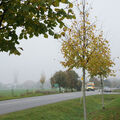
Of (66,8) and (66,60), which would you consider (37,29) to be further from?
(66,60)

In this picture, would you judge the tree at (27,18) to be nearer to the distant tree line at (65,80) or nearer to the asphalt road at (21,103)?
the asphalt road at (21,103)

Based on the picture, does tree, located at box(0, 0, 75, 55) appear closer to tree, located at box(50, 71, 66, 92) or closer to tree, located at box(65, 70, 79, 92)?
tree, located at box(50, 71, 66, 92)

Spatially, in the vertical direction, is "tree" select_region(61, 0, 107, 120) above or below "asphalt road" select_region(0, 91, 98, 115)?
above

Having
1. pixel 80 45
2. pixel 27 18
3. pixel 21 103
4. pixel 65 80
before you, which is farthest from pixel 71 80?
pixel 27 18

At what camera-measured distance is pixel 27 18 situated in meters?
3.60

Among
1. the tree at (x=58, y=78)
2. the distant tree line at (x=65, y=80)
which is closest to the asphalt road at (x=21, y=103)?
the distant tree line at (x=65, y=80)

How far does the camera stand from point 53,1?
3.38 m

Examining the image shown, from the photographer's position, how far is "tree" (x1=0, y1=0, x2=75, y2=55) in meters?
3.26

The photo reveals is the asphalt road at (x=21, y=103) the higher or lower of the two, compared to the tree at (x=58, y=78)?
lower

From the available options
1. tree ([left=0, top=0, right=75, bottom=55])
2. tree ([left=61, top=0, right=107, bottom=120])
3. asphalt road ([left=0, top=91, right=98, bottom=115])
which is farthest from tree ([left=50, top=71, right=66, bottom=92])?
tree ([left=0, top=0, right=75, bottom=55])

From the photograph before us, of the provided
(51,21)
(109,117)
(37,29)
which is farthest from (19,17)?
(109,117)

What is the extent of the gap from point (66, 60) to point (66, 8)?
4.32 metres

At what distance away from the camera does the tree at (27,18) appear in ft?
10.7

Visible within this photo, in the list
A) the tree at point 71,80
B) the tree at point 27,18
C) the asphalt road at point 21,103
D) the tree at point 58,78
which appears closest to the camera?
the tree at point 27,18
